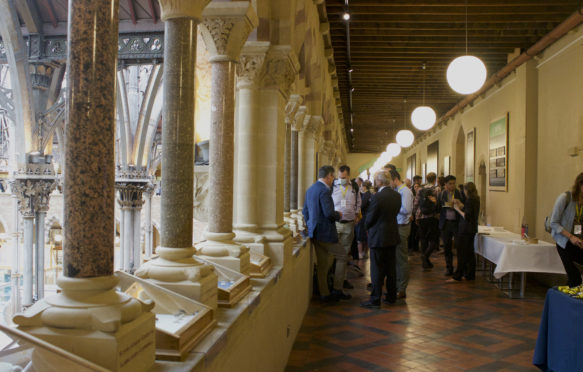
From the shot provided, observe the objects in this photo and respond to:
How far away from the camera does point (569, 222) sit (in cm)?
511

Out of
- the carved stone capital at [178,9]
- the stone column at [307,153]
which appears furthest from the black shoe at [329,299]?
the carved stone capital at [178,9]

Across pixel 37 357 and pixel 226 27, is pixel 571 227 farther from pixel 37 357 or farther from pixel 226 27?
pixel 37 357

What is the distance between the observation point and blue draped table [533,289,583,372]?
10.2 ft

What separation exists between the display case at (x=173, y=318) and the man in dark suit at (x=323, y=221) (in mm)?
3479

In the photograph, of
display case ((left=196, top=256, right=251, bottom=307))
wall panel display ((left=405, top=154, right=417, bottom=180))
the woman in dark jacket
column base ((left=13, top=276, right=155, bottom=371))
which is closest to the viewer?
column base ((left=13, top=276, right=155, bottom=371))

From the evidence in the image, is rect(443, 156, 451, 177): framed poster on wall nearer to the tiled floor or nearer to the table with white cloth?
the tiled floor

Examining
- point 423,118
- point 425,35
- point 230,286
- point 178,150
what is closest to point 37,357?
point 178,150

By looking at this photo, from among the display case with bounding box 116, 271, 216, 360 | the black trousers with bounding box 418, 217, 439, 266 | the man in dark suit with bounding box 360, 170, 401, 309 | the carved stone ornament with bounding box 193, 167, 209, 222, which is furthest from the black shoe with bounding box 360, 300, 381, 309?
the display case with bounding box 116, 271, 216, 360

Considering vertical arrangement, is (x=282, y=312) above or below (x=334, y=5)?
below

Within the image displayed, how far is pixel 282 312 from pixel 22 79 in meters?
8.65

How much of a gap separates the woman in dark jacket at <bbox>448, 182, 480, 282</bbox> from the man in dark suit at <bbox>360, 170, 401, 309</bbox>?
1668 mm

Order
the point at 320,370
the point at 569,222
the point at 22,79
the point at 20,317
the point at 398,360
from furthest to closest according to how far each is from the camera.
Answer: the point at 22,79 → the point at 569,222 → the point at 398,360 → the point at 320,370 → the point at 20,317

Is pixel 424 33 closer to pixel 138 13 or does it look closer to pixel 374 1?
pixel 374 1

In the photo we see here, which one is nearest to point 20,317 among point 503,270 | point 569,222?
point 569,222
